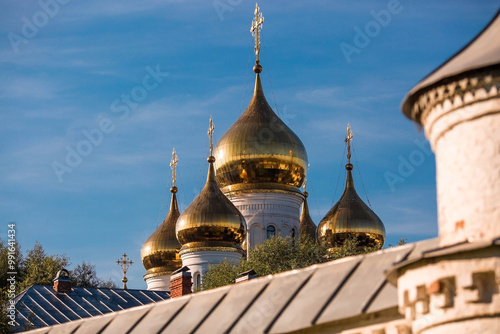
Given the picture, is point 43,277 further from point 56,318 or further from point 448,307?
point 448,307

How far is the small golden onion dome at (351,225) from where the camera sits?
42969mm

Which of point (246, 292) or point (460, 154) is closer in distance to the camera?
point (460, 154)

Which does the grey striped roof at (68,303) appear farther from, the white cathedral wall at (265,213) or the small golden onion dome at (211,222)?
the white cathedral wall at (265,213)

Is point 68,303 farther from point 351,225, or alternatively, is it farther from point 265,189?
point 351,225

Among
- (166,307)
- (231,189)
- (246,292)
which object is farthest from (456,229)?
(231,189)

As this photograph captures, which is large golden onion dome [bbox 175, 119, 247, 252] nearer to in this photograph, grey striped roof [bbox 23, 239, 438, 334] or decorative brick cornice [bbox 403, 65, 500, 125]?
grey striped roof [bbox 23, 239, 438, 334]

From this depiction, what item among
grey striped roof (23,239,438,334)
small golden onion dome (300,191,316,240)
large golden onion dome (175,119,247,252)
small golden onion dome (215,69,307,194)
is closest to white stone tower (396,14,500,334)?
grey striped roof (23,239,438,334)

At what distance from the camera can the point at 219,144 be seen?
4403 cm

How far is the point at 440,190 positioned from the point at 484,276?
969 mm

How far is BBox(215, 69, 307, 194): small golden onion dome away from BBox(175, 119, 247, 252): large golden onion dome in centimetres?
180

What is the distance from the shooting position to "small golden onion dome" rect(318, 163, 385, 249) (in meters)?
43.0

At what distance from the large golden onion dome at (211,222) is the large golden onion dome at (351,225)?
3.50 meters

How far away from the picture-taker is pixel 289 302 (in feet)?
33.9

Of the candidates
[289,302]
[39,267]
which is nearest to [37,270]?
[39,267]
